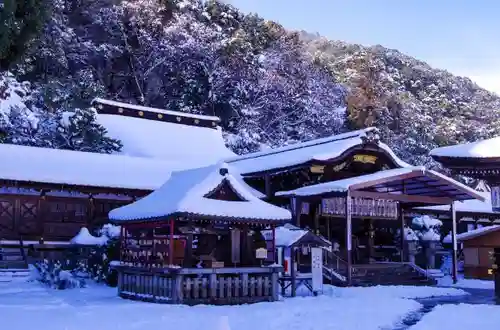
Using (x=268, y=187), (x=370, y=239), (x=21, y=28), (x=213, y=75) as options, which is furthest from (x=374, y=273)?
(x=213, y=75)

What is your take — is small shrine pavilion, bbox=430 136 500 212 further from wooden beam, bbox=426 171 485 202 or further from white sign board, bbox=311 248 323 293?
wooden beam, bbox=426 171 485 202

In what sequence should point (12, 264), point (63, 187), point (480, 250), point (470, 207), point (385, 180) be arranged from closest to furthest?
point (12, 264)
point (385, 180)
point (63, 187)
point (480, 250)
point (470, 207)

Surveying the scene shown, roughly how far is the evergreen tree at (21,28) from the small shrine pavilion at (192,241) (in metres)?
5.55

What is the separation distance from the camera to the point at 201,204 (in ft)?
52.3

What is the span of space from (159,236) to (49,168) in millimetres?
9987

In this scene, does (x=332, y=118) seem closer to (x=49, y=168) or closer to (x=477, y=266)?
(x=477, y=266)

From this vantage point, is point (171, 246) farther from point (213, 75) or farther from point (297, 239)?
point (213, 75)

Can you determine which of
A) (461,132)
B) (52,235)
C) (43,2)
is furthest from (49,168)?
(461,132)

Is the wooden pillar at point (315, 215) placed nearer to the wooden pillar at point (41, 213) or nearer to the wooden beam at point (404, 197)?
the wooden beam at point (404, 197)

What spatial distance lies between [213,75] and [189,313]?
34170 millimetres

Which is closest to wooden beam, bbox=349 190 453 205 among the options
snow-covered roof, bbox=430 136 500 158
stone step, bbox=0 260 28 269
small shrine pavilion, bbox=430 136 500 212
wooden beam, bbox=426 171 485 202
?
wooden beam, bbox=426 171 485 202

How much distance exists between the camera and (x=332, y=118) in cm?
4875

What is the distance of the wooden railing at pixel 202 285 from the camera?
1583cm

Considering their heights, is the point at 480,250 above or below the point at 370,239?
below
